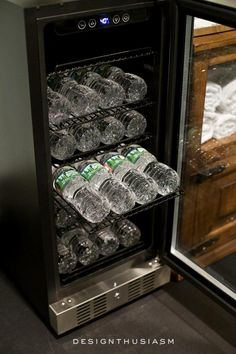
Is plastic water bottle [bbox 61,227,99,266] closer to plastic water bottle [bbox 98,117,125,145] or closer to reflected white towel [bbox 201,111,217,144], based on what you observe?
plastic water bottle [bbox 98,117,125,145]

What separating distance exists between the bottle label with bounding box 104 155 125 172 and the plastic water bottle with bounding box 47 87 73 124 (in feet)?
0.82

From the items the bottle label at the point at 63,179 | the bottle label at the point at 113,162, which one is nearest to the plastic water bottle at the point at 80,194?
the bottle label at the point at 63,179

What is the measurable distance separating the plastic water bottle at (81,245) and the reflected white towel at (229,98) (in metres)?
0.71

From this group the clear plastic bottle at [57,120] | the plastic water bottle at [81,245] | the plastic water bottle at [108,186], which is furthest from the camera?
the plastic water bottle at [81,245]

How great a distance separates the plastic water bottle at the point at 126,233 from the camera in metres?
2.02

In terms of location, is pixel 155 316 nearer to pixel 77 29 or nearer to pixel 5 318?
pixel 5 318

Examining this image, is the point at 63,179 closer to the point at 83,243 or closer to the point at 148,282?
the point at 83,243

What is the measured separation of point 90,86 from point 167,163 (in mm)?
386

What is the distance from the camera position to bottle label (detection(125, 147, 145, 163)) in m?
1.81

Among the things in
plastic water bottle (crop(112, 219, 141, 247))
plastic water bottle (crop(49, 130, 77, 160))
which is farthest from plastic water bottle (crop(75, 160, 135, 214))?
plastic water bottle (crop(112, 219, 141, 247))

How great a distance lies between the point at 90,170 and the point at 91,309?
0.53 metres

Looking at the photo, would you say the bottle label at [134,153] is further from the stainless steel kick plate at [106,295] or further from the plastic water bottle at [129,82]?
the stainless steel kick plate at [106,295]

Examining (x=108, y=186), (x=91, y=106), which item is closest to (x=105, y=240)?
(x=108, y=186)

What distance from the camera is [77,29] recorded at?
1459 millimetres
